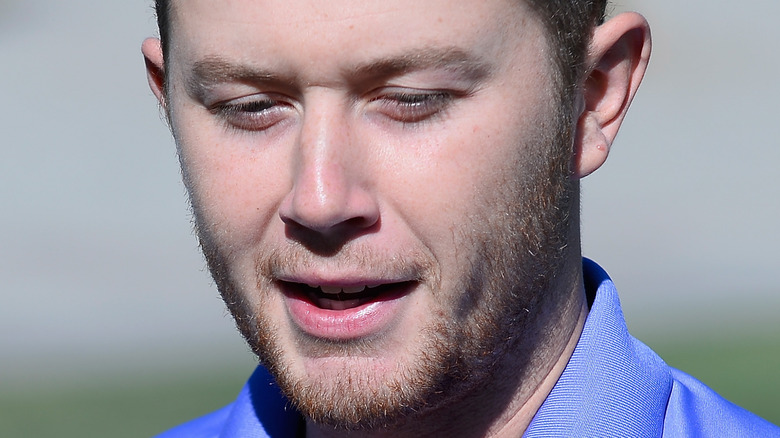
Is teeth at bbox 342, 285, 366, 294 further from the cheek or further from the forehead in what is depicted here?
the forehead

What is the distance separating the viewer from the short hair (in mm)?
2699

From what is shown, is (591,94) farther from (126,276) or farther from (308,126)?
(126,276)

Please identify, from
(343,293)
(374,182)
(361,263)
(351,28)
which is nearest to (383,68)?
(351,28)

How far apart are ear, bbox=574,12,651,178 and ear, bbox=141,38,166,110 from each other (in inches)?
43.9

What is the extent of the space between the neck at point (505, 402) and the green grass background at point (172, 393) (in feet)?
16.3

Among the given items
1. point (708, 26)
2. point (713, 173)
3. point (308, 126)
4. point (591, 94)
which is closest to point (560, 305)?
point (591, 94)

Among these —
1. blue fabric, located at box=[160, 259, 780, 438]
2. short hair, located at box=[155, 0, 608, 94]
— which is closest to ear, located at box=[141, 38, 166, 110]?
short hair, located at box=[155, 0, 608, 94]

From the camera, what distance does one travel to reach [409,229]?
→ 253 cm

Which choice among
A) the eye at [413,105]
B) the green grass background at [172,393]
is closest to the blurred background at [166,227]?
the green grass background at [172,393]

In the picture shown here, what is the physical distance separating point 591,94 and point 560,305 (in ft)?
1.77

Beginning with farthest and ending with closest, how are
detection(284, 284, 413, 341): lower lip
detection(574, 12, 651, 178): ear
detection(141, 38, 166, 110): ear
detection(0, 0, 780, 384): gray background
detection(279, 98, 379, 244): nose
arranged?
detection(0, 0, 780, 384): gray background, detection(141, 38, 166, 110): ear, detection(574, 12, 651, 178): ear, detection(284, 284, 413, 341): lower lip, detection(279, 98, 379, 244): nose

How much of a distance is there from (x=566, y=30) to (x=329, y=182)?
2.41ft

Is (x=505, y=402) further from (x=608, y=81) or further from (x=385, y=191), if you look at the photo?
(x=608, y=81)

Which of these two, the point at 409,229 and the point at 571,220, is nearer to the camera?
the point at 409,229
